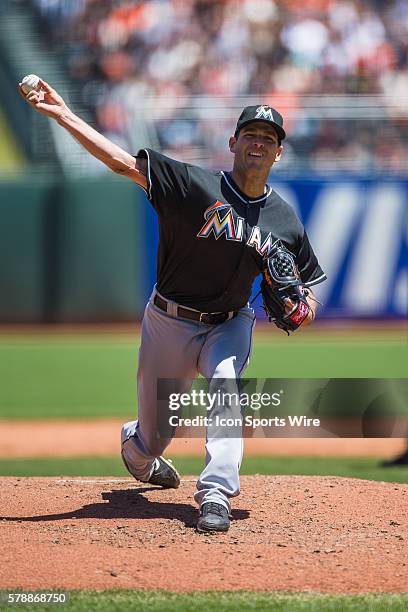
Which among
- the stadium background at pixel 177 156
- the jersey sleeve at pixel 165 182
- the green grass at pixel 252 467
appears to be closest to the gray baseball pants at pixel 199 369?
the jersey sleeve at pixel 165 182

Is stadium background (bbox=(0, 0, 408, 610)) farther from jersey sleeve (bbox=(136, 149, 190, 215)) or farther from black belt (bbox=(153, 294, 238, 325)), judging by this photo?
jersey sleeve (bbox=(136, 149, 190, 215))

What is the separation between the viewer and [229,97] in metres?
12.2

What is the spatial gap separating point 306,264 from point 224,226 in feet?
1.63

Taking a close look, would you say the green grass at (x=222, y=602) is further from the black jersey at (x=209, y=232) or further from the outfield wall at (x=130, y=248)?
the outfield wall at (x=130, y=248)

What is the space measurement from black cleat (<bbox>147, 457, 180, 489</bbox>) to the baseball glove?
1.05 metres

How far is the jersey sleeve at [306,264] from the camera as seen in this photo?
177 inches

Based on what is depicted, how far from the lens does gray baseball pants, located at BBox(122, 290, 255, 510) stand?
13.7ft

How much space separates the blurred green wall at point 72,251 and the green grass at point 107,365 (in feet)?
1.48

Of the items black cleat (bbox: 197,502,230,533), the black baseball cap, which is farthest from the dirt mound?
the black baseball cap

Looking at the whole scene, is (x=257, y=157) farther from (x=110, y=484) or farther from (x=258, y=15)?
(x=258, y=15)

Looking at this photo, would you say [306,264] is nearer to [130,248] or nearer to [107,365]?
[107,365]

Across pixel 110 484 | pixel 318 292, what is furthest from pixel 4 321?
pixel 110 484

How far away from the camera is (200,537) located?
4043 millimetres

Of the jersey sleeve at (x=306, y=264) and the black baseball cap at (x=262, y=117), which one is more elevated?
the black baseball cap at (x=262, y=117)
